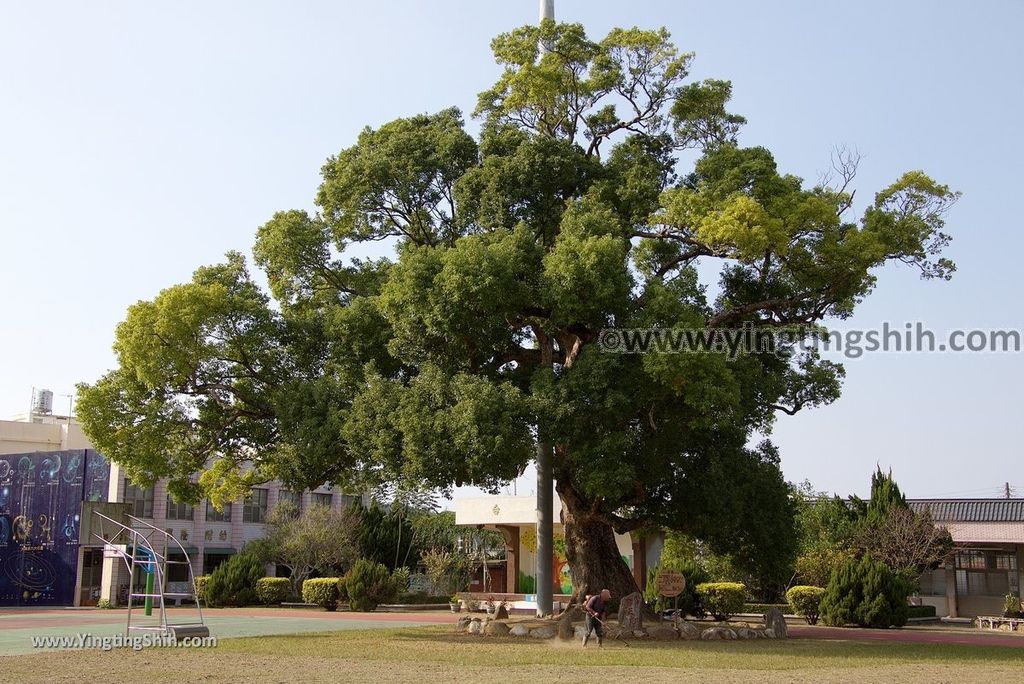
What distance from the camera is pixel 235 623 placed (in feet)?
86.8

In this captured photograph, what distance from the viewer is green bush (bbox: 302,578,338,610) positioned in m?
35.3

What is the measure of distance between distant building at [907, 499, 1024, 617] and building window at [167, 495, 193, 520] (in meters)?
32.9

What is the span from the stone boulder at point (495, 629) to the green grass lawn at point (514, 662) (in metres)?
0.87

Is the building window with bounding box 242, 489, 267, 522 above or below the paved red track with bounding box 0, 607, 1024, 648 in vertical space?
above

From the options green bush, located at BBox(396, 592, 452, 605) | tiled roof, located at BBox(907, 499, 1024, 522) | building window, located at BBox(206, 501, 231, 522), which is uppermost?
tiled roof, located at BBox(907, 499, 1024, 522)

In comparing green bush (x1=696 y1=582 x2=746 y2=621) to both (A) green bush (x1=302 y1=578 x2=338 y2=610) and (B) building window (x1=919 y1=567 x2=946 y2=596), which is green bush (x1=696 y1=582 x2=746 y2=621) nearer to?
(B) building window (x1=919 y1=567 x2=946 y2=596)

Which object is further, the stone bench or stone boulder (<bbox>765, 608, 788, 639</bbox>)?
the stone bench

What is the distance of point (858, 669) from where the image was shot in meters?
15.7

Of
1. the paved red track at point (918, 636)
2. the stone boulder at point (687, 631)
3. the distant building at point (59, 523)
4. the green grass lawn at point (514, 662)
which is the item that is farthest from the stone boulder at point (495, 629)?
the distant building at point (59, 523)

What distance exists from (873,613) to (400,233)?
16431 millimetres

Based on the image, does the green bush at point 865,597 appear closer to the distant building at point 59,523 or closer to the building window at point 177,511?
the distant building at point 59,523

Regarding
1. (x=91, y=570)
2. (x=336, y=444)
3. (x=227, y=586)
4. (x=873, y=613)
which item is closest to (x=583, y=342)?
(x=336, y=444)

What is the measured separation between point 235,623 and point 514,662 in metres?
12.6

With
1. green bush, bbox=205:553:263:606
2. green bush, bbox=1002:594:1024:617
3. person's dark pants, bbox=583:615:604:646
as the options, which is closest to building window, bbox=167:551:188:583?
green bush, bbox=205:553:263:606
